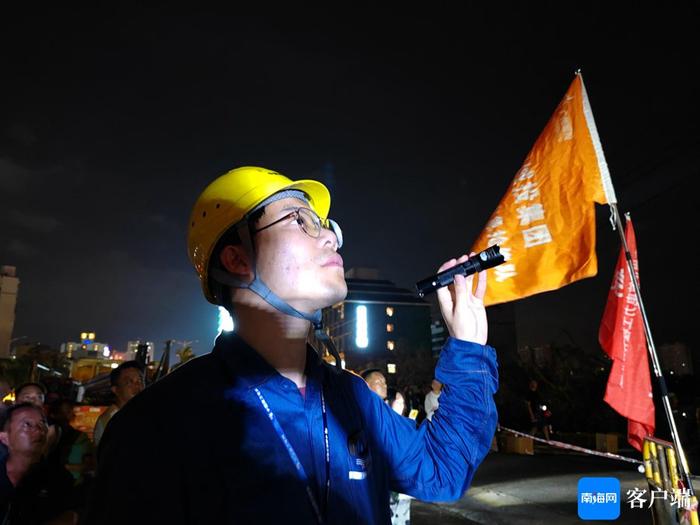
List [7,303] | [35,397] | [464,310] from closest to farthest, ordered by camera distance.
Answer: [464,310] < [35,397] < [7,303]

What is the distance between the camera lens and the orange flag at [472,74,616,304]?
14.9 feet

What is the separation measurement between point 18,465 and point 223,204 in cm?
382

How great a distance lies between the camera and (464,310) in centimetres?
192

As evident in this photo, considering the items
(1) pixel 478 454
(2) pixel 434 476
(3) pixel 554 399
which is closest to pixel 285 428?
(2) pixel 434 476

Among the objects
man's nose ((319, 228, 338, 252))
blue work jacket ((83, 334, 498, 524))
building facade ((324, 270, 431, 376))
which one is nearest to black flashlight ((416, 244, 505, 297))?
blue work jacket ((83, 334, 498, 524))

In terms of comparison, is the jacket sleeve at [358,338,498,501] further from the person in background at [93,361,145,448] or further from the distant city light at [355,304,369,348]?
the distant city light at [355,304,369,348]

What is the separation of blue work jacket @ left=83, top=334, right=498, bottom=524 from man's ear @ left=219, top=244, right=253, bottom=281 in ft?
0.79

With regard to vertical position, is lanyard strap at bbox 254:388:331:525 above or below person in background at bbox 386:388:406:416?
below

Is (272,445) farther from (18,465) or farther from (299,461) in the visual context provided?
→ (18,465)

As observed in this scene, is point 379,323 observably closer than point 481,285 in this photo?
No

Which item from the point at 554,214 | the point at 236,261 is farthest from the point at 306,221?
the point at 554,214

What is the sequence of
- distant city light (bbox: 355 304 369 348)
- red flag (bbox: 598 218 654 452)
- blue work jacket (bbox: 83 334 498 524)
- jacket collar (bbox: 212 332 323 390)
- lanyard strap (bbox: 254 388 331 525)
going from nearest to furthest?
blue work jacket (bbox: 83 334 498 524) → lanyard strap (bbox: 254 388 331 525) → jacket collar (bbox: 212 332 323 390) → red flag (bbox: 598 218 654 452) → distant city light (bbox: 355 304 369 348)

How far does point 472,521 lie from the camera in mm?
7555

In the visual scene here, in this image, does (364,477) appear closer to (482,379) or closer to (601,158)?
(482,379)
